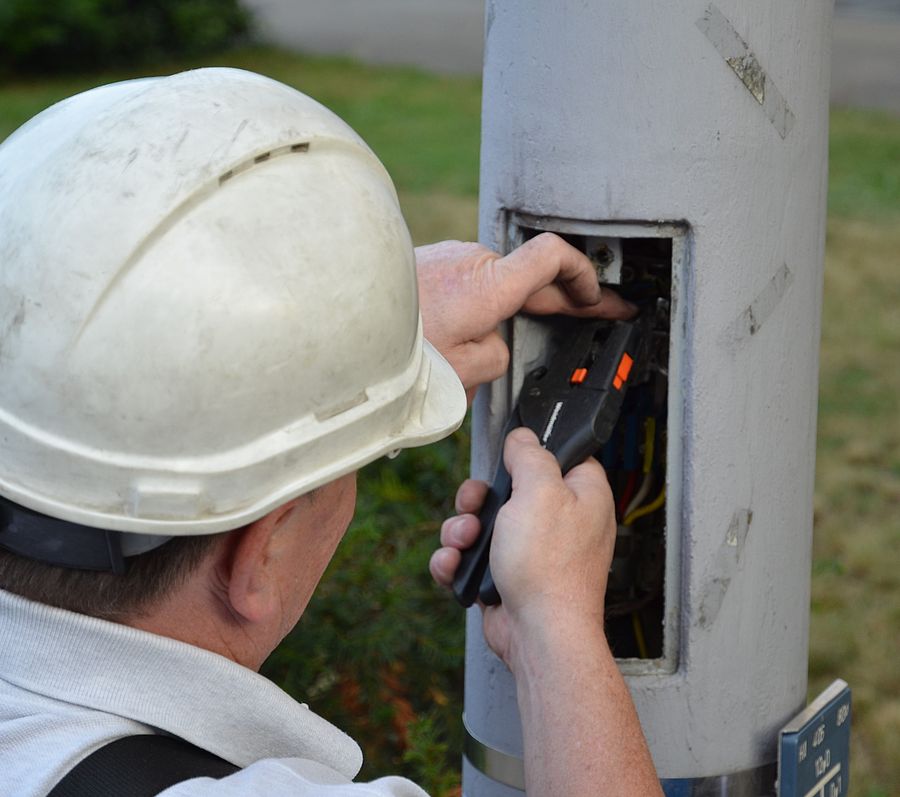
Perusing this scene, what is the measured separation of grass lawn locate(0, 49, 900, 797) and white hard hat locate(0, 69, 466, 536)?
1.35m

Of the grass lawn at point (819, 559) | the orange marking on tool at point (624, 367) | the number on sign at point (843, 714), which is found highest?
the orange marking on tool at point (624, 367)

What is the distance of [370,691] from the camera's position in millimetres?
3092

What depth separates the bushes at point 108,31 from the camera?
1172 centimetres

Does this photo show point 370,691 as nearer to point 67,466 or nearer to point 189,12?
point 67,466

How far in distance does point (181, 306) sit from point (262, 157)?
21 cm

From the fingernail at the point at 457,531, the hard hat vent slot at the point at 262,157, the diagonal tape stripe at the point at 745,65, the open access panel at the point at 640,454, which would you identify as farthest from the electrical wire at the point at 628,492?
the hard hat vent slot at the point at 262,157

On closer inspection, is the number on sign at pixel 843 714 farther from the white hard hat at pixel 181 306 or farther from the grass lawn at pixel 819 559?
the white hard hat at pixel 181 306

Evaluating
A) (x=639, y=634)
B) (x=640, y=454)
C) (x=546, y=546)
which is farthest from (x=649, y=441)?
(x=546, y=546)

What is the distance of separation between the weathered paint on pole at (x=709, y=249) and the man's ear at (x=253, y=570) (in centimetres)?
54

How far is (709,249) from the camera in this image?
1.82 meters

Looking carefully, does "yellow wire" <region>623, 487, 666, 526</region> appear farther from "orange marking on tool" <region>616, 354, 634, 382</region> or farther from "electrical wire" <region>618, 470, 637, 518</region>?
"orange marking on tool" <region>616, 354, 634, 382</region>

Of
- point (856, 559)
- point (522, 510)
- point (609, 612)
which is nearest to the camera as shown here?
point (522, 510)

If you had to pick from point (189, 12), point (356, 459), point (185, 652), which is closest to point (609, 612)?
point (356, 459)

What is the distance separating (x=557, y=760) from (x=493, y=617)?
0.31m
